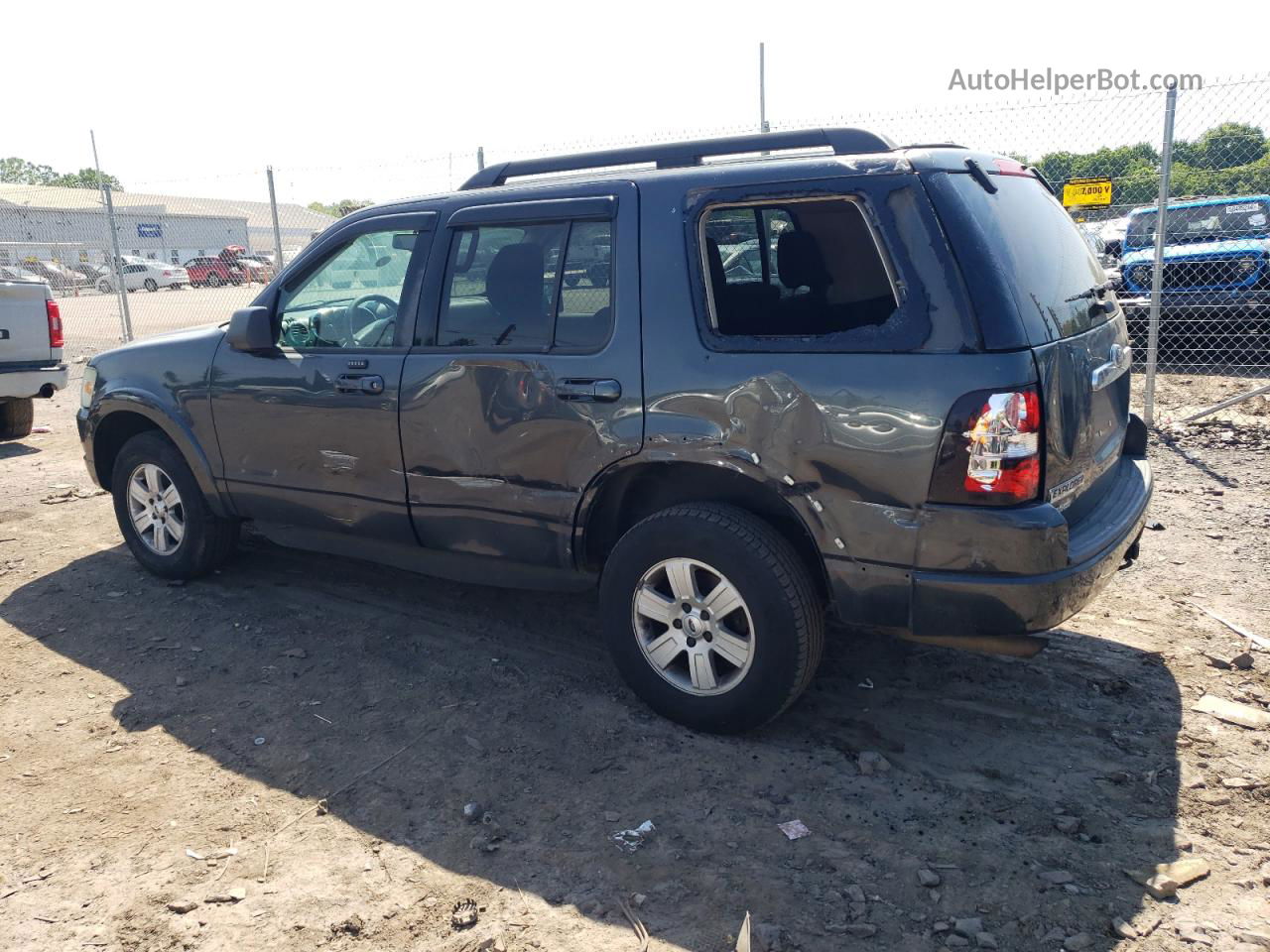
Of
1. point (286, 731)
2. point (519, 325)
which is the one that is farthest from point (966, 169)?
point (286, 731)

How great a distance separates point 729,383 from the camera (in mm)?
3359

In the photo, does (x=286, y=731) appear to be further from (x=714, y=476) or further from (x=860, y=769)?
(x=860, y=769)

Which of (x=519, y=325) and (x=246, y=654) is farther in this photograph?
(x=246, y=654)

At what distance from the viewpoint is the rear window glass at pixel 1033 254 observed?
308cm

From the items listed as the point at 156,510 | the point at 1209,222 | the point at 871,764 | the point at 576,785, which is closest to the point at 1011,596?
the point at 871,764

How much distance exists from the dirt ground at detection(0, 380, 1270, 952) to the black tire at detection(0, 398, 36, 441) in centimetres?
505

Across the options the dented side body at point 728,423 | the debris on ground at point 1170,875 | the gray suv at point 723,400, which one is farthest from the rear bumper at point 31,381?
the debris on ground at point 1170,875

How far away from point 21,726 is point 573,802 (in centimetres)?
230

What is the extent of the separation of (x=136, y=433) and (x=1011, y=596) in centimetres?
455

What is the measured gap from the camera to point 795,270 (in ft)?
11.3

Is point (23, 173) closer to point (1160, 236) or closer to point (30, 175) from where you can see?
point (30, 175)

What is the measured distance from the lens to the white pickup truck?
8.83 meters

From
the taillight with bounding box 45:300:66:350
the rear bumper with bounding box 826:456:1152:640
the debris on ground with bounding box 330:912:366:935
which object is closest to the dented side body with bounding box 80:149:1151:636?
the rear bumper with bounding box 826:456:1152:640

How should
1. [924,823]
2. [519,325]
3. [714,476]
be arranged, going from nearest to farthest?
[924,823], [714,476], [519,325]
